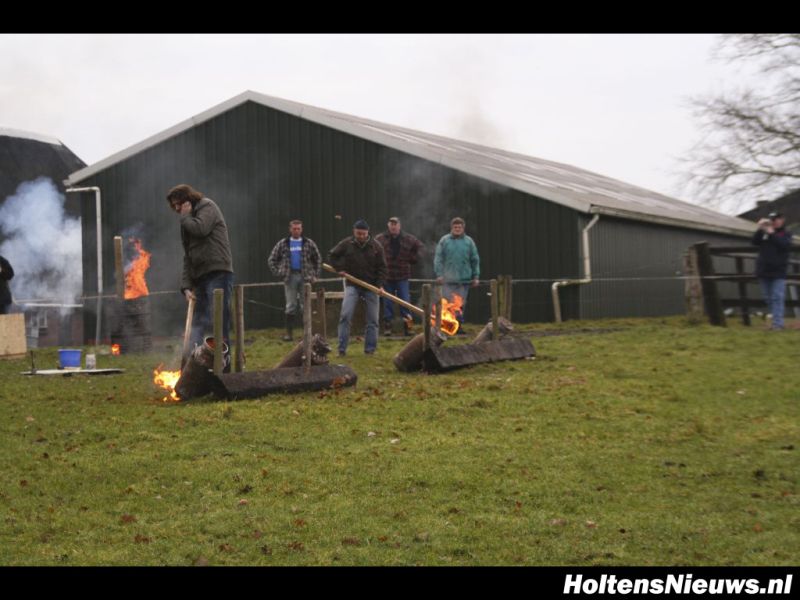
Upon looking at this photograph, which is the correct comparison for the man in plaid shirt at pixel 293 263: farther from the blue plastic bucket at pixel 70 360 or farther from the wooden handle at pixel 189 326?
the wooden handle at pixel 189 326

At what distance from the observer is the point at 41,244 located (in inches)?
1000

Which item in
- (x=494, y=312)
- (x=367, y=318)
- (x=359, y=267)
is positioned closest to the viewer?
(x=494, y=312)

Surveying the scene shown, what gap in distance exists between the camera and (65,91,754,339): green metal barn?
21672 mm

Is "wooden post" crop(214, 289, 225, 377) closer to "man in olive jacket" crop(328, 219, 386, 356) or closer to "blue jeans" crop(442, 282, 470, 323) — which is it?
"man in olive jacket" crop(328, 219, 386, 356)

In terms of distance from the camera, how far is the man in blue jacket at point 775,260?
17516mm

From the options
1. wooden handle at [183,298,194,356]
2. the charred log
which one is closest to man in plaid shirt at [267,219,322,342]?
the charred log

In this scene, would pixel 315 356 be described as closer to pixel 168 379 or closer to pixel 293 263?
pixel 168 379

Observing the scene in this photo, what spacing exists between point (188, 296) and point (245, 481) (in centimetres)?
441

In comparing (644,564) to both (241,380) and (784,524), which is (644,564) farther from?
(241,380)

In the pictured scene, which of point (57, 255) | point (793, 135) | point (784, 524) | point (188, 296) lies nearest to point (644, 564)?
point (784, 524)

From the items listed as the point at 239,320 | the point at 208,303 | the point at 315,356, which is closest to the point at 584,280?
the point at 315,356

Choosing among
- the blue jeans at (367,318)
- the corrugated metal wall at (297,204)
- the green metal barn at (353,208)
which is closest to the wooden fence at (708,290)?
the green metal barn at (353,208)

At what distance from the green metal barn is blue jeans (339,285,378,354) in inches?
303

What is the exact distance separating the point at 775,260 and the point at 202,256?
1106cm
